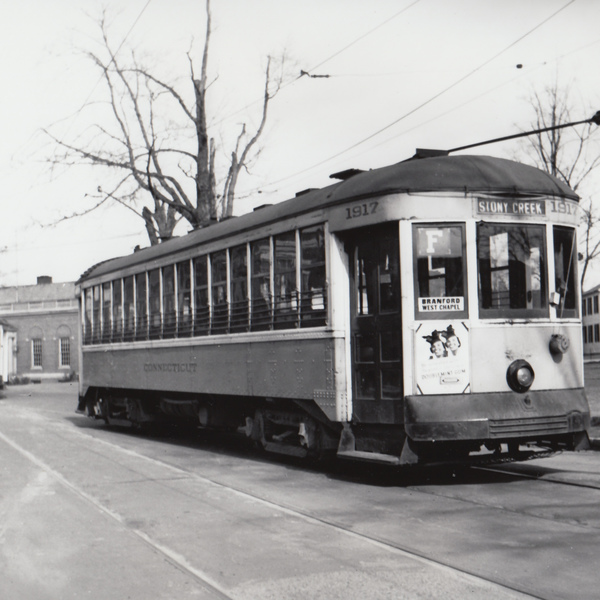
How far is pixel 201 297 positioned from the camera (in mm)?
13086

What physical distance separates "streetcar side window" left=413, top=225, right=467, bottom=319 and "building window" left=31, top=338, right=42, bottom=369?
2620 inches

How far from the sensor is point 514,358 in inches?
356

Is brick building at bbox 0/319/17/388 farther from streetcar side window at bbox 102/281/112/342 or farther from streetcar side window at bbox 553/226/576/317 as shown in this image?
streetcar side window at bbox 553/226/576/317

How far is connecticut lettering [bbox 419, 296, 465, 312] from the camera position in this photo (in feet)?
29.7

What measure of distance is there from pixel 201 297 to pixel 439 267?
4873mm

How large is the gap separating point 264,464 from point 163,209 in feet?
62.8

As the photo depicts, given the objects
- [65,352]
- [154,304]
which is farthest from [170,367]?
[65,352]


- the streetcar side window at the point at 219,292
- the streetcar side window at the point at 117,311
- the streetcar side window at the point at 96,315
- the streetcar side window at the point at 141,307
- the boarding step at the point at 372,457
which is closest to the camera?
the boarding step at the point at 372,457

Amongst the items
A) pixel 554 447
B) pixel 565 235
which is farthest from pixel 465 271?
pixel 554 447

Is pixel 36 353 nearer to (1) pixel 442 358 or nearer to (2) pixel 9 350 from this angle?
(2) pixel 9 350

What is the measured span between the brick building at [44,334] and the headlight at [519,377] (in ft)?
209

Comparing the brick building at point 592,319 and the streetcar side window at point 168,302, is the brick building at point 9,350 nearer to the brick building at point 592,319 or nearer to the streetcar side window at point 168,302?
the brick building at point 592,319

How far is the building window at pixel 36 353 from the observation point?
72.1 metres

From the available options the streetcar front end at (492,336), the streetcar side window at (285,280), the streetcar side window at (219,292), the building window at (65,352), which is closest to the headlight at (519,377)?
the streetcar front end at (492,336)
